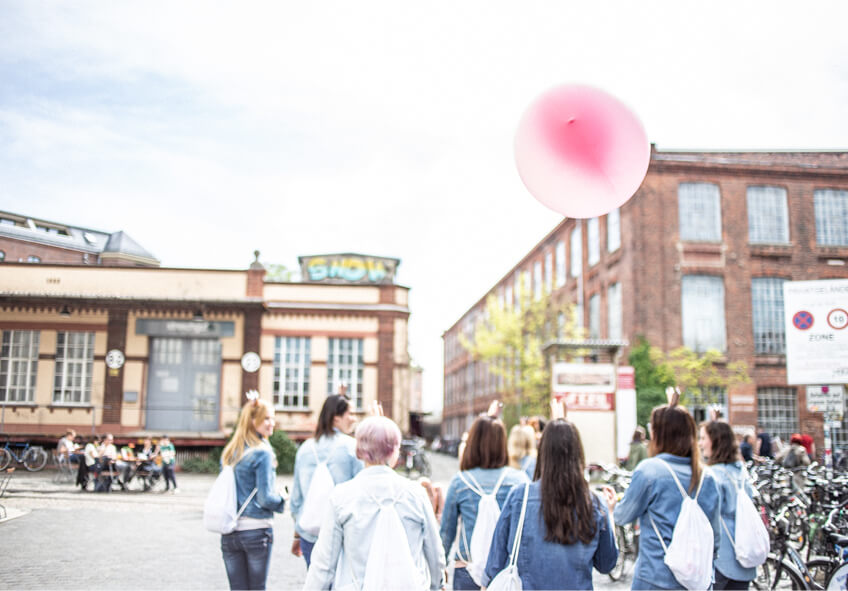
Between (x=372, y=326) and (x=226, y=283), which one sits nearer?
(x=226, y=283)

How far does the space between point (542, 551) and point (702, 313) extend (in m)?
29.7

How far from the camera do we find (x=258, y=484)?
5.61 meters

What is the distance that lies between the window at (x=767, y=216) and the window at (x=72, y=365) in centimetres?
2882

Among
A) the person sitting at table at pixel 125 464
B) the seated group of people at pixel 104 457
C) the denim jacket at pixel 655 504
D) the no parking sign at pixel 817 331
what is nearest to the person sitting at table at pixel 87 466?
the seated group of people at pixel 104 457

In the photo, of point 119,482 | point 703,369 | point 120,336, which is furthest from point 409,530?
point 703,369

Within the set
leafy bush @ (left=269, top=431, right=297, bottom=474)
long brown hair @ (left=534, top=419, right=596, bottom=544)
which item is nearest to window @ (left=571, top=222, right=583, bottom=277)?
leafy bush @ (left=269, top=431, right=297, bottom=474)

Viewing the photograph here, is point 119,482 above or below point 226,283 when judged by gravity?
below

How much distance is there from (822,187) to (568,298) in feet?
45.5

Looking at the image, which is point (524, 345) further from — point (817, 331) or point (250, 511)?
→ point (250, 511)

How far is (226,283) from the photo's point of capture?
2641cm

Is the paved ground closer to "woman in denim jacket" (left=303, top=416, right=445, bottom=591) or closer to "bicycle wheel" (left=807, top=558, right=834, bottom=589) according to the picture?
"woman in denim jacket" (left=303, top=416, right=445, bottom=591)

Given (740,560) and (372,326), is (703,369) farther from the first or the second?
(740,560)

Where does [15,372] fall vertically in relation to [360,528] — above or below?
above

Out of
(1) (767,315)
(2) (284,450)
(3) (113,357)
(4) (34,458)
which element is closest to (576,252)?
(1) (767,315)
